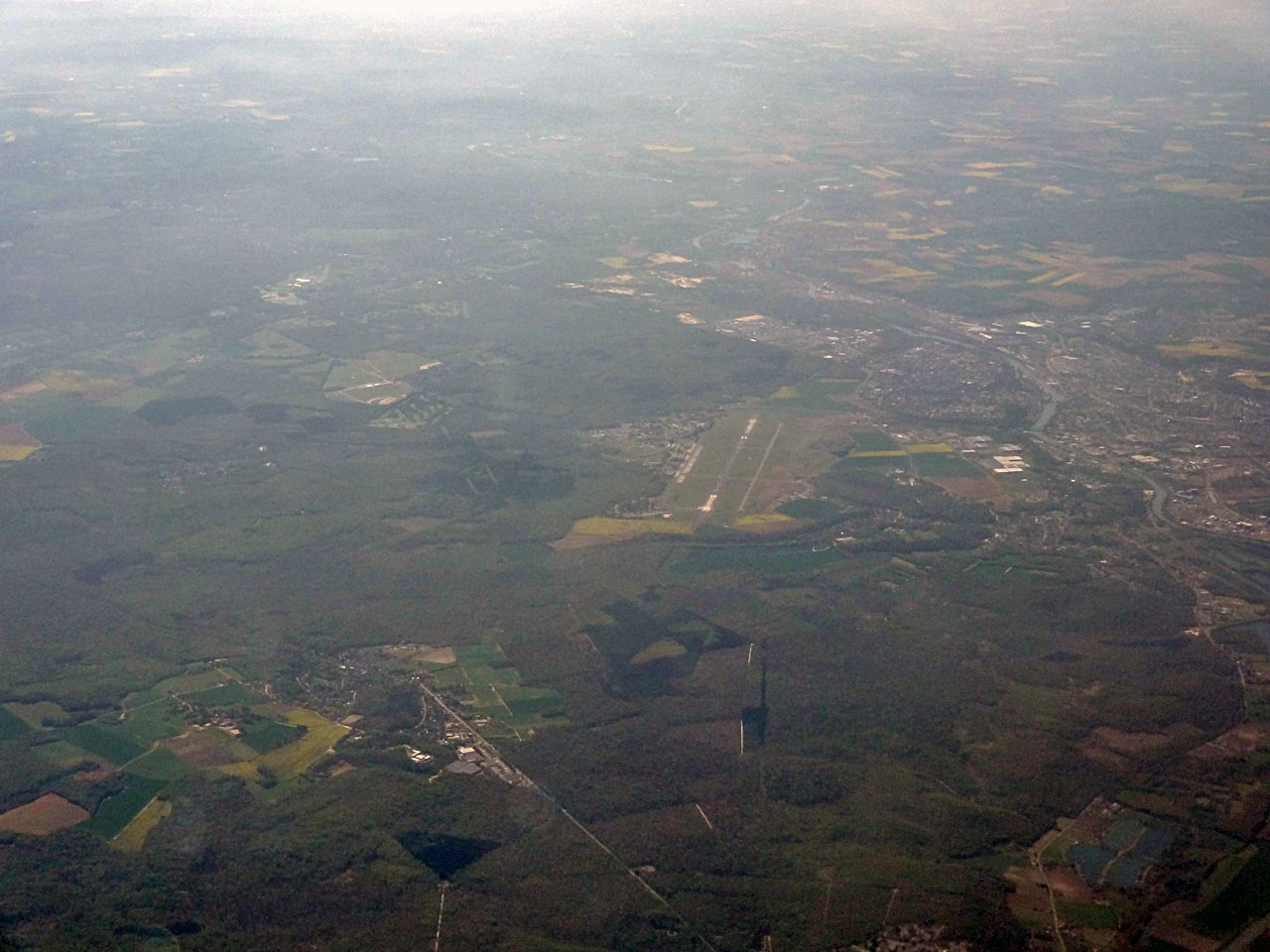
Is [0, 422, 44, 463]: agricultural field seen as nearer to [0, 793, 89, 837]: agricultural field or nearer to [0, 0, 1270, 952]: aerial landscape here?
[0, 0, 1270, 952]: aerial landscape

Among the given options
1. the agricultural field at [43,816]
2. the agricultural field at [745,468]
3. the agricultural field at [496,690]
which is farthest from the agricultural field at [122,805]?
the agricultural field at [745,468]

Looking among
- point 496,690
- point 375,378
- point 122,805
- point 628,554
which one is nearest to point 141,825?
point 122,805

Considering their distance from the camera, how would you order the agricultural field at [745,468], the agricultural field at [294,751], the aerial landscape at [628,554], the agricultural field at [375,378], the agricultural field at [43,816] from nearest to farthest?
the aerial landscape at [628,554] < the agricultural field at [43,816] < the agricultural field at [294,751] < the agricultural field at [745,468] < the agricultural field at [375,378]

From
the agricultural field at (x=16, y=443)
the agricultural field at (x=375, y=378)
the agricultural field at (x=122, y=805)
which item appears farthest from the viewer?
the agricultural field at (x=375, y=378)

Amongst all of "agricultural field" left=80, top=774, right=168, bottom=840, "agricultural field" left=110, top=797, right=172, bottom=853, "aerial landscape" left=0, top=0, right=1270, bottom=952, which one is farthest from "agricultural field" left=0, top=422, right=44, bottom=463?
"agricultural field" left=110, top=797, right=172, bottom=853

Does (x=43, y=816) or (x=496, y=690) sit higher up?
(x=496, y=690)

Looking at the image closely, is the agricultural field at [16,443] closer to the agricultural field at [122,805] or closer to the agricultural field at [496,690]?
the agricultural field at [122,805]

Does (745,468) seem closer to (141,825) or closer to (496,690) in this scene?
(496,690)

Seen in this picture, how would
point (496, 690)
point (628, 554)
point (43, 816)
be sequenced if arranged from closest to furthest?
point (43, 816) < point (496, 690) < point (628, 554)
